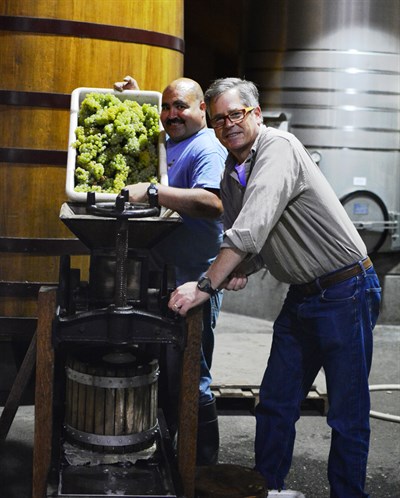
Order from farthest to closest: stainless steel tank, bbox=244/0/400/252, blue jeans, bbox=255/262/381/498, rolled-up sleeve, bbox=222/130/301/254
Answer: stainless steel tank, bbox=244/0/400/252
blue jeans, bbox=255/262/381/498
rolled-up sleeve, bbox=222/130/301/254

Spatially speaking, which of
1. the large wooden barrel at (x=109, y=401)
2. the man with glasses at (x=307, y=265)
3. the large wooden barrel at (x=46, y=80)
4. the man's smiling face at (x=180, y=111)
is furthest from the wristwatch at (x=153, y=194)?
the large wooden barrel at (x=46, y=80)

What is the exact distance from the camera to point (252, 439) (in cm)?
527

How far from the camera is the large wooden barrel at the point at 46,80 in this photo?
16.3ft

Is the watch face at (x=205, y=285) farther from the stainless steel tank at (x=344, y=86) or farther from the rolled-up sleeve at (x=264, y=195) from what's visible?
the stainless steel tank at (x=344, y=86)

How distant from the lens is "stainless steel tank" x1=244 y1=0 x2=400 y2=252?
7828 mm

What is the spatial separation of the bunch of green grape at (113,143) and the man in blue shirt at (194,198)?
12cm

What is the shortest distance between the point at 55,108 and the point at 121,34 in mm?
554

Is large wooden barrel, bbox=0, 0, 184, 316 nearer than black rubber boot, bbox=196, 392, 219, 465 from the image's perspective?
No

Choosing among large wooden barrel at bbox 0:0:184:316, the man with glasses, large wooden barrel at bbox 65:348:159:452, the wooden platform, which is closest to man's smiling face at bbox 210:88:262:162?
the man with glasses

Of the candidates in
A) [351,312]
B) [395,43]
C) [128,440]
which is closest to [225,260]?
[351,312]

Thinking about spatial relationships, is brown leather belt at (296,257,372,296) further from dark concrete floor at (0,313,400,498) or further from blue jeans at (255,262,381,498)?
dark concrete floor at (0,313,400,498)

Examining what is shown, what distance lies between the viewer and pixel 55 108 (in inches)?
198

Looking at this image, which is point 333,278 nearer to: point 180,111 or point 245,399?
point 180,111

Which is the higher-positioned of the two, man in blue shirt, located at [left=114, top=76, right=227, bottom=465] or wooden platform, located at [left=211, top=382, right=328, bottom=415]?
man in blue shirt, located at [left=114, top=76, right=227, bottom=465]
